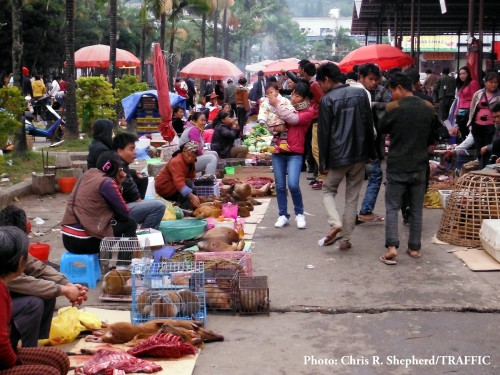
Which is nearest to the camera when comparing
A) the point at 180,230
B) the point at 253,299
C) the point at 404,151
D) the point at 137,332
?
the point at 137,332

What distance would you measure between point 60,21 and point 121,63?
982cm

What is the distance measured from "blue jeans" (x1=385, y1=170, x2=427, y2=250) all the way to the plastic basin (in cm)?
232

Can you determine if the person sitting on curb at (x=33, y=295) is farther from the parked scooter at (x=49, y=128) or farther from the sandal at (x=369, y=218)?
the parked scooter at (x=49, y=128)

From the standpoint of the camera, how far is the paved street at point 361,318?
527 cm

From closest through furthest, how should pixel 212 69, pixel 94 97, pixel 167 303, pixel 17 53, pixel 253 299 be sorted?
pixel 167 303 → pixel 253 299 → pixel 17 53 → pixel 94 97 → pixel 212 69

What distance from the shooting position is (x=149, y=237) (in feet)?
25.5

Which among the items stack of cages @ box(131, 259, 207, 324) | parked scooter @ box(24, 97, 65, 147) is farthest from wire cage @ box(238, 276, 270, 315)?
parked scooter @ box(24, 97, 65, 147)

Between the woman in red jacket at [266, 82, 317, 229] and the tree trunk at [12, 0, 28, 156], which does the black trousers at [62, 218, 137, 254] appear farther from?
the tree trunk at [12, 0, 28, 156]

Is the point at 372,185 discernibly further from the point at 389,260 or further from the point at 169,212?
the point at 169,212

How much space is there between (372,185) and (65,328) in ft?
16.3

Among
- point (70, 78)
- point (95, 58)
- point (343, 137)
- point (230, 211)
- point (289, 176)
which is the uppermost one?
point (95, 58)

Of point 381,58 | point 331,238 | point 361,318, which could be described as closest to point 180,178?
point 331,238

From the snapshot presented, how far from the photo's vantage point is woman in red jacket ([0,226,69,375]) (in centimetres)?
397

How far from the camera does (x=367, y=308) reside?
638 centimetres
